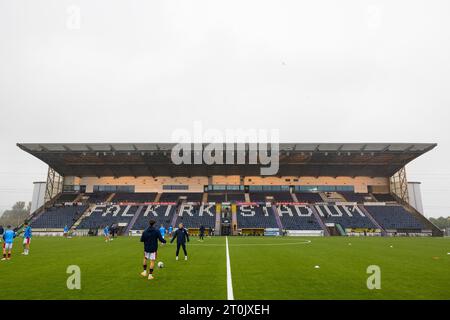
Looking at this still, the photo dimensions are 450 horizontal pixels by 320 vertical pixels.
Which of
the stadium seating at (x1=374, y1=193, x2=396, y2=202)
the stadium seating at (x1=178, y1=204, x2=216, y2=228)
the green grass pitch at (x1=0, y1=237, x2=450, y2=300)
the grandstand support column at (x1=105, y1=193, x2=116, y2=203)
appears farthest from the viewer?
the grandstand support column at (x1=105, y1=193, x2=116, y2=203)

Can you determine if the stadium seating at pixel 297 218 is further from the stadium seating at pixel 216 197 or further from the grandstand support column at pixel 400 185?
the grandstand support column at pixel 400 185

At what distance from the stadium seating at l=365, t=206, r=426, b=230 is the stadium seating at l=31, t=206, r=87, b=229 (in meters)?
51.7

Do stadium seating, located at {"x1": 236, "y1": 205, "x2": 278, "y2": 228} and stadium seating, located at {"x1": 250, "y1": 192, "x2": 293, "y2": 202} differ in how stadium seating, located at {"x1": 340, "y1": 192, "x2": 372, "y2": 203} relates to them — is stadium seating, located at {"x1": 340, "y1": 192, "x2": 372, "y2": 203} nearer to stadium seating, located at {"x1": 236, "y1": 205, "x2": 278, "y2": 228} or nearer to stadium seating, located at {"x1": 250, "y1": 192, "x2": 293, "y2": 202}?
stadium seating, located at {"x1": 250, "y1": 192, "x2": 293, "y2": 202}

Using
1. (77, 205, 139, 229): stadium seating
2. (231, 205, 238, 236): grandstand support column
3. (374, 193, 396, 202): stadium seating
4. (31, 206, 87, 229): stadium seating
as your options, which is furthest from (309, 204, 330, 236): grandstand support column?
(31, 206, 87, 229): stadium seating

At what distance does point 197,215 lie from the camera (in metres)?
51.7

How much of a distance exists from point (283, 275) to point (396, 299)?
3.90 meters

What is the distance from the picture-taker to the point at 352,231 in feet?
156

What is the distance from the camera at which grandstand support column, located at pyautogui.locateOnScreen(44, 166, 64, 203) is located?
191 ft

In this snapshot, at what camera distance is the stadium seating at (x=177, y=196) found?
193ft
